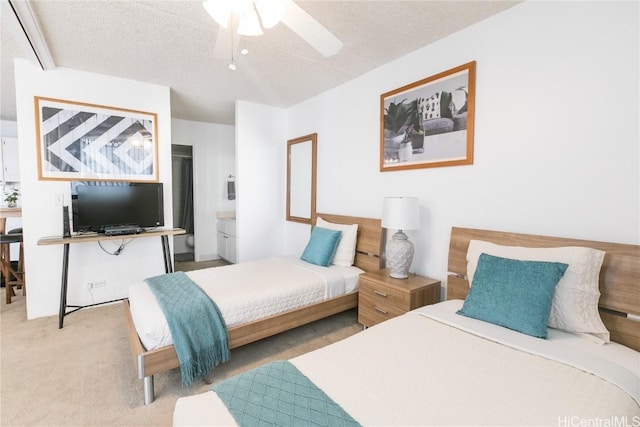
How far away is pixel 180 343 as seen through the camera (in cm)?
187

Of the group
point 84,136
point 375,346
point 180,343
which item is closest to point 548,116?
point 375,346

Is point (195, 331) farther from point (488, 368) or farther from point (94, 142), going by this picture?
point (94, 142)

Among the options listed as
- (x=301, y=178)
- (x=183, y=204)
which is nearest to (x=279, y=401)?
(x=301, y=178)

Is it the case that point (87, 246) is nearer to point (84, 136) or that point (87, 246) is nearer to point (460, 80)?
point (84, 136)

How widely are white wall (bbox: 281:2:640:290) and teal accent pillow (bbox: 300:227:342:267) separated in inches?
32.3

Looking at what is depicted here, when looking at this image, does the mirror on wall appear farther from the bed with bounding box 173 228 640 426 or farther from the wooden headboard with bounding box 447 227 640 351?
the wooden headboard with bounding box 447 227 640 351

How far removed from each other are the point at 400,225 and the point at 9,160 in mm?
6610

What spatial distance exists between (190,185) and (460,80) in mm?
5028

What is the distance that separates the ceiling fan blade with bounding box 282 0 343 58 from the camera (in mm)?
1450

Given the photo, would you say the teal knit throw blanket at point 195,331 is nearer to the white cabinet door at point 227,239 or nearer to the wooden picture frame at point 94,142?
the wooden picture frame at point 94,142

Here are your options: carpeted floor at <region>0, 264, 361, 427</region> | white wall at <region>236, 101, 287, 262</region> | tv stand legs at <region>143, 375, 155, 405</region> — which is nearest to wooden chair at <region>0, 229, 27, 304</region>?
carpeted floor at <region>0, 264, 361, 427</region>

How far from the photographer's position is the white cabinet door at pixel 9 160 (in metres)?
5.02

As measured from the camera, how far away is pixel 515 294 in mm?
1640

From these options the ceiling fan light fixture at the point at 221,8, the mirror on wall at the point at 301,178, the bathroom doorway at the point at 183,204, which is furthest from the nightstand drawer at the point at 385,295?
the bathroom doorway at the point at 183,204
